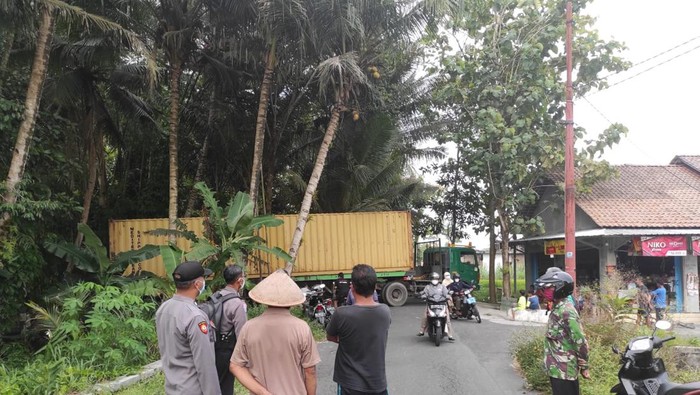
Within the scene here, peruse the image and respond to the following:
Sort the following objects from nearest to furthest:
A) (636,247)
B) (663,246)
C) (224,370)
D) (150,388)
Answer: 1. (224,370)
2. (150,388)
3. (663,246)
4. (636,247)

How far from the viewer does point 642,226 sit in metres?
15.6

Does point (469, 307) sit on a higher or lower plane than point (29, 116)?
lower

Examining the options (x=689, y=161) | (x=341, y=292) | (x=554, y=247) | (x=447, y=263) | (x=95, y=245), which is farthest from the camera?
(x=447, y=263)

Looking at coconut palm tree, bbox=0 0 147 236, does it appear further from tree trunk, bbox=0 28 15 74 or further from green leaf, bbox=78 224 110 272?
tree trunk, bbox=0 28 15 74

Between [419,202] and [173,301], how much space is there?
22.6 metres

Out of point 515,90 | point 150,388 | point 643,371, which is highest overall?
point 515,90

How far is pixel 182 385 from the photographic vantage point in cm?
330

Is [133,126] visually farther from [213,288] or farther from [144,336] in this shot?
[144,336]

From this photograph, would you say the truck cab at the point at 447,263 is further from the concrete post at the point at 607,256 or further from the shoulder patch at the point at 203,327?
the shoulder patch at the point at 203,327

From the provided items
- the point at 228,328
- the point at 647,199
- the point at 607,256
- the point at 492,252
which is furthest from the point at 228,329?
the point at 492,252

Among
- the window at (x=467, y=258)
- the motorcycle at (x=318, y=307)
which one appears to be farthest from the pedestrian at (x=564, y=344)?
the window at (x=467, y=258)

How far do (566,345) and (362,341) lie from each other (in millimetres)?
2039

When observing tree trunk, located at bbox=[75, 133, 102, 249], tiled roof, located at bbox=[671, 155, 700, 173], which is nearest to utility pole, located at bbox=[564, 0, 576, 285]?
tree trunk, located at bbox=[75, 133, 102, 249]

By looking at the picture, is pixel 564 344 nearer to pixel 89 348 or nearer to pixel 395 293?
pixel 89 348
